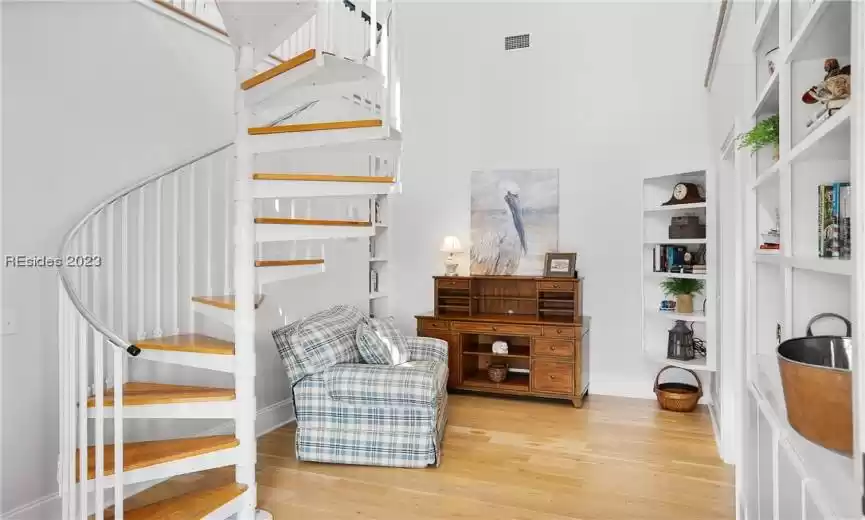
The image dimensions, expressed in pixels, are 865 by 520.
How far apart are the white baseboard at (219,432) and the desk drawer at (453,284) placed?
68.1 inches

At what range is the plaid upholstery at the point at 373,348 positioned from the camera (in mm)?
Result: 3947

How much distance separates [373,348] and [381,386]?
1.25 ft

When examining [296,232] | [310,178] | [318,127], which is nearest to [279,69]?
[318,127]

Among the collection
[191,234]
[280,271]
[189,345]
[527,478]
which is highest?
[191,234]

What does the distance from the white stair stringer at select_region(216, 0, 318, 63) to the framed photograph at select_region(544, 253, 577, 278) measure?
312 cm

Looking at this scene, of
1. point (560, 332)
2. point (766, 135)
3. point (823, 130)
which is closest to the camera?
point (823, 130)

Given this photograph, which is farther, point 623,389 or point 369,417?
point 623,389

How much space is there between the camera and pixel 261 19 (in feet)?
9.40

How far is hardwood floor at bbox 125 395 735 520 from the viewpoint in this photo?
299 cm

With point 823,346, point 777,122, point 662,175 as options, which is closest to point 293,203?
point 662,175

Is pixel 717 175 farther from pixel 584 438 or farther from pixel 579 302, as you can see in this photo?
pixel 584 438

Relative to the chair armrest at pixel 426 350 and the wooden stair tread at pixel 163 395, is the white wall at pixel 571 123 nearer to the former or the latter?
the chair armrest at pixel 426 350

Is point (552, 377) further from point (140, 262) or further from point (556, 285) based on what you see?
point (140, 262)

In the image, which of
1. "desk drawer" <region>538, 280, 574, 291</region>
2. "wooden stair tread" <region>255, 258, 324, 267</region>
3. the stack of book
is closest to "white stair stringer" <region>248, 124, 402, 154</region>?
"wooden stair tread" <region>255, 258, 324, 267</region>
